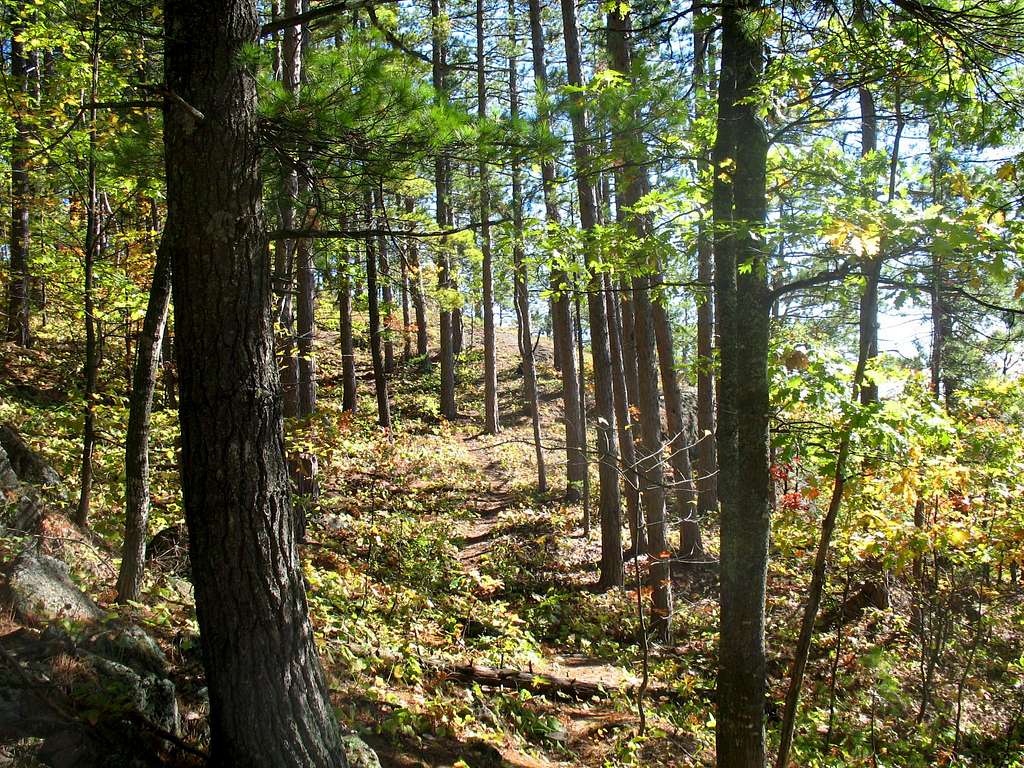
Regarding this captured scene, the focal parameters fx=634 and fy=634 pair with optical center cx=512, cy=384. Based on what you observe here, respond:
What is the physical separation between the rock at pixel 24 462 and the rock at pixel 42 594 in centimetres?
330

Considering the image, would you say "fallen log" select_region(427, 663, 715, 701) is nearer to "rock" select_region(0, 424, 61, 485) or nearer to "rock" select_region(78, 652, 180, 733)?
"rock" select_region(78, 652, 180, 733)

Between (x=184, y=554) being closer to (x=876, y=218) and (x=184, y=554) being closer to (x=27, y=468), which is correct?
(x=27, y=468)

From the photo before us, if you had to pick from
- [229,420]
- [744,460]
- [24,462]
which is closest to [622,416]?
[744,460]

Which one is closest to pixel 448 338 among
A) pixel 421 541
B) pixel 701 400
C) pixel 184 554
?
pixel 701 400

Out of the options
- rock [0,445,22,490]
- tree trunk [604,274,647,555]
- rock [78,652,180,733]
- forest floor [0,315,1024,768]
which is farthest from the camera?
tree trunk [604,274,647,555]

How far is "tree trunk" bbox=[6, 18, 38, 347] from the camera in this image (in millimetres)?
6860

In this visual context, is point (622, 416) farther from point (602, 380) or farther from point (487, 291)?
point (487, 291)

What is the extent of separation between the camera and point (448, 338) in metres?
18.6

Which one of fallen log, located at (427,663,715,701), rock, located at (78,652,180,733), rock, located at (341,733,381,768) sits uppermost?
rock, located at (78,652,180,733)

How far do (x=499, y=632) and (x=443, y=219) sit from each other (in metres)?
7.23

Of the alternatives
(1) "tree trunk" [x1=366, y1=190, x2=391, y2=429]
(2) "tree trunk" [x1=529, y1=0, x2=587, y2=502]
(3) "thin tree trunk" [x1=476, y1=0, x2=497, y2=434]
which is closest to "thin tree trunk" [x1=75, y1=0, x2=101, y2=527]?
(1) "tree trunk" [x1=366, y1=190, x2=391, y2=429]

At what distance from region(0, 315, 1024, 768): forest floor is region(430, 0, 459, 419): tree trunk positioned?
2.68m

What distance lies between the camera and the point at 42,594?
4.41 m

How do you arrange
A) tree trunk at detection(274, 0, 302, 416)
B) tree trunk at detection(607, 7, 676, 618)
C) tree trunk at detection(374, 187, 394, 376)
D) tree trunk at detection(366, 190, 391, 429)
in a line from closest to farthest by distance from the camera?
tree trunk at detection(374, 187, 394, 376)
tree trunk at detection(366, 190, 391, 429)
tree trunk at detection(274, 0, 302, 416)
tree trunk at detection(607, 7, 676, 618)
